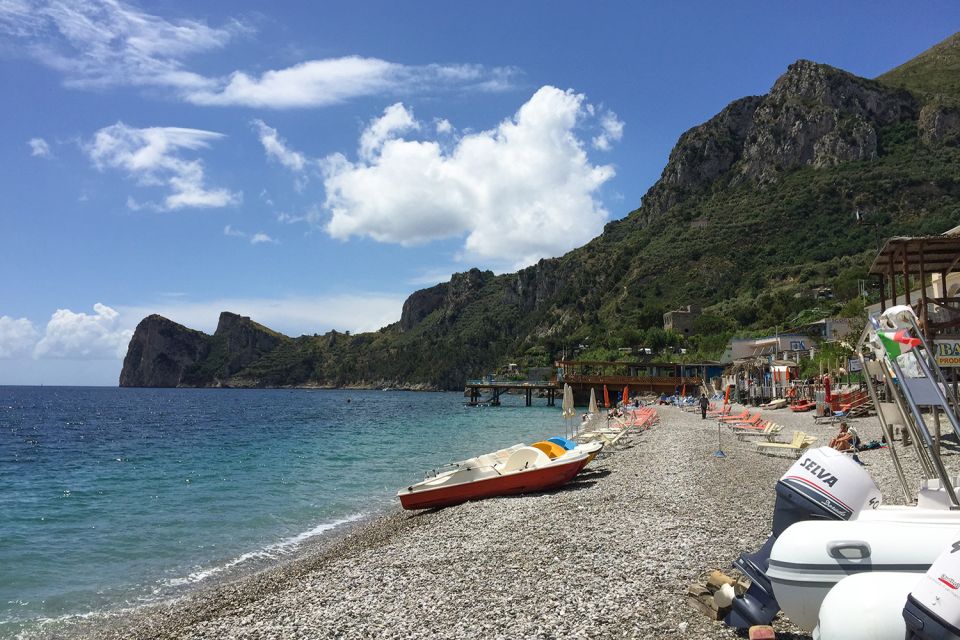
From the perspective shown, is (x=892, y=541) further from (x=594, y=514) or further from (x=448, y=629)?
(x=594, y=514)

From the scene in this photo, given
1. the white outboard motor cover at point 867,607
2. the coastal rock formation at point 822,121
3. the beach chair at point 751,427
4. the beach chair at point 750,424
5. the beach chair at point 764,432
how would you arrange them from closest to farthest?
the white outboard motor cover at point 867,607 → the beach chair at point 764,432 → the beach chair at point 751,427 → the beach chair at point 750,424 → the coastal rock formation at point 822,121

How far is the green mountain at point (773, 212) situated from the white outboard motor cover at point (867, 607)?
76452 mm

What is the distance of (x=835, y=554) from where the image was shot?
14.3ft

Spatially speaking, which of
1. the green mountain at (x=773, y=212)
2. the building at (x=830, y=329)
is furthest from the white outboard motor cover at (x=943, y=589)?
the green mountain at (x=773, y=212)

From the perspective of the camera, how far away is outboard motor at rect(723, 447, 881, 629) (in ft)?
16.6

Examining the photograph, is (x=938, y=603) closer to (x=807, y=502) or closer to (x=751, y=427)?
(x=807, y=502)

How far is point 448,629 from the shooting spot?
6.17 meters

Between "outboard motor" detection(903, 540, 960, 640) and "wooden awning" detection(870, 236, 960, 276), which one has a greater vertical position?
"wooden awning" detection(870, 236, 960, 276)

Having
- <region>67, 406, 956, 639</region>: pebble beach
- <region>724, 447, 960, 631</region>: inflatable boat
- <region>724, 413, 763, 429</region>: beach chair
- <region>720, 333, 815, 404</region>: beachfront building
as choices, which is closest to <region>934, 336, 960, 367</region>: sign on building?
<region>67, 406, 956, 639</region>: pebble beach

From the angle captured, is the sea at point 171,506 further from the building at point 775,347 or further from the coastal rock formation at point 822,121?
→ the coastal rock formation at point 822,121

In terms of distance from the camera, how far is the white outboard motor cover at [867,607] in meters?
3.78

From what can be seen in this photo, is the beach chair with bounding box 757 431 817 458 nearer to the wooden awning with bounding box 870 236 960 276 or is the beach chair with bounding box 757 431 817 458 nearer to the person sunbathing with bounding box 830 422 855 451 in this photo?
the person sunbathing with bounding box 830 422 855 451

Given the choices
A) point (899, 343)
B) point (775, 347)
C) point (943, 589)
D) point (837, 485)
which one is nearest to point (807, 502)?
point (837, 485)

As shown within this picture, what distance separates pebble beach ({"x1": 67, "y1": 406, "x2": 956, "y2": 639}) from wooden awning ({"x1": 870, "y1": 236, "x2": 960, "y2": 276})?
20.6 ft
